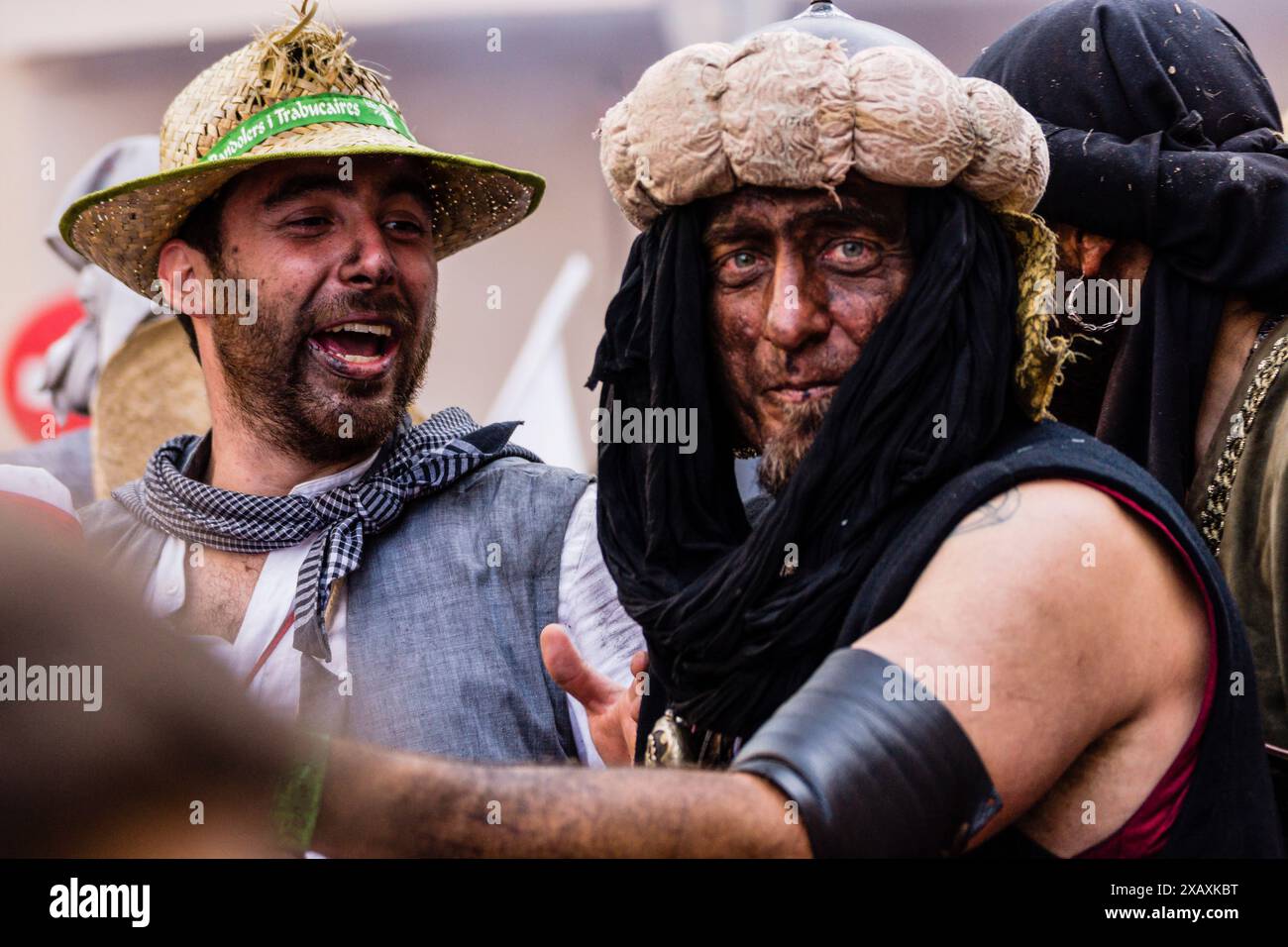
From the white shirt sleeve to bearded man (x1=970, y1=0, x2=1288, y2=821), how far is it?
110 centimetres

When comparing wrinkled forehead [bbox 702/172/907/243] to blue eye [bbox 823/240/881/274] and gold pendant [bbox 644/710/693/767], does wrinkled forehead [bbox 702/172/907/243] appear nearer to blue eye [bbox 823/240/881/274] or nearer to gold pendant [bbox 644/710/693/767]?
blue eye [bbox 823/240/881/274]

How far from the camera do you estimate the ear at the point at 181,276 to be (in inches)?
139

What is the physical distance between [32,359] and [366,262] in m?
5.22

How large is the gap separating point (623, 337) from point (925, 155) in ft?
1.96

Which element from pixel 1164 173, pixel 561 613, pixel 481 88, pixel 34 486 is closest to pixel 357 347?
pixel 561 613

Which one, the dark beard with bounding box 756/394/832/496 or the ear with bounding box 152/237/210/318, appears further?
the ear with bounding box 152/237/210/318

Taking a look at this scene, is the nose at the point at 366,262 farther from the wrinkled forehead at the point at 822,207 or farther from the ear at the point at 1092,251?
the ear at the point at 1092,251

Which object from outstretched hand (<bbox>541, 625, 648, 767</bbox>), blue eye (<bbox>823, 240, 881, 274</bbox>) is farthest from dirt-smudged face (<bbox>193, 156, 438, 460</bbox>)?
blue eye (<bbox>823, 240, 881, 274</bbox>)

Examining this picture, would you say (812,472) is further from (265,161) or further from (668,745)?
(265,161)

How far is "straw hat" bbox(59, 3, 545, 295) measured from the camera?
331 cm

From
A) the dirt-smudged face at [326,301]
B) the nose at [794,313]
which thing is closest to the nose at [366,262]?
the dirt-smudged face at [326,301]

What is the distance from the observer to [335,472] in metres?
3.44

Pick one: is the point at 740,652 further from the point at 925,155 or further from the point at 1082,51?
the point at 1082,51
